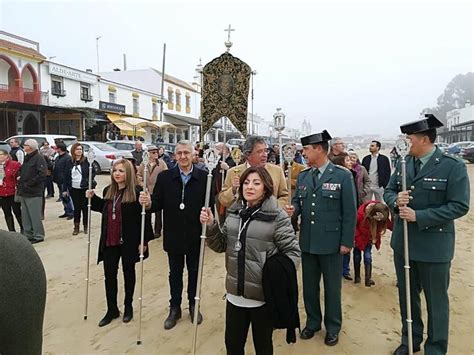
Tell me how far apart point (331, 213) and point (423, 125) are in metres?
1.11

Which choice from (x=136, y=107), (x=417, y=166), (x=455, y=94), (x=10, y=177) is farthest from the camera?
(x=455, y=94)

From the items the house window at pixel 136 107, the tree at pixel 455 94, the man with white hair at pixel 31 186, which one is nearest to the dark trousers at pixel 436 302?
the man with white hair at pixel 31 186

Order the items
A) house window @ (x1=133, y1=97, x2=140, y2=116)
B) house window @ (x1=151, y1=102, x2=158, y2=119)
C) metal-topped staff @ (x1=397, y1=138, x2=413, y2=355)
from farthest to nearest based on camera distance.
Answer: house window @ (x1=151, y1=102, x2=158, y2=119) < house window @ (x1=133, y1=97, x2=140, y2=116) < metal-topped staff @ (x1=397, y1=138, x2=413, y2=355)

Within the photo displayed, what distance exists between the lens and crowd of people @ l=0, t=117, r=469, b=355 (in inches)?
104

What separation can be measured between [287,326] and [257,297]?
0.95 ft

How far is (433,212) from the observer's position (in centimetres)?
291

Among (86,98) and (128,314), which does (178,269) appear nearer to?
(128,314)

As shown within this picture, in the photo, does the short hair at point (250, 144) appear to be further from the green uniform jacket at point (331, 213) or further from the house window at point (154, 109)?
the house window at point (154, 109)

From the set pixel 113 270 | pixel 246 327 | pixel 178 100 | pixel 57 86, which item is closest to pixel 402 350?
pixel 246 327

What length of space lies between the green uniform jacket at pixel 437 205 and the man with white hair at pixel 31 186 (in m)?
6.32

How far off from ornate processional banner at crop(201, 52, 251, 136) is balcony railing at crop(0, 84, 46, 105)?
20363 millimetres

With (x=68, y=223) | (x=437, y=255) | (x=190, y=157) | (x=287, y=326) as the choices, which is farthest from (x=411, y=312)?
(x=68, y=223)

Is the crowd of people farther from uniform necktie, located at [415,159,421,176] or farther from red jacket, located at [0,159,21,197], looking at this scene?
red jacket, located at [0,159,21,197]

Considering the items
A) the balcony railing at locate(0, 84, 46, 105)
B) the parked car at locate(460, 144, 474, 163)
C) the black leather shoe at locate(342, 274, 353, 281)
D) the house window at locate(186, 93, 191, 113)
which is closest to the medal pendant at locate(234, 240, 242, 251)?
the black leather shoe at locate(342, 274, 353, 281)
